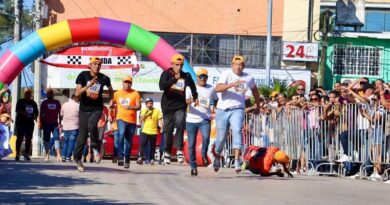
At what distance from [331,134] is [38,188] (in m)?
8.70

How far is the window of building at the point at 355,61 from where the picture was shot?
5269cm

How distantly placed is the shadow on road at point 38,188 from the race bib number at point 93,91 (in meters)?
1.41

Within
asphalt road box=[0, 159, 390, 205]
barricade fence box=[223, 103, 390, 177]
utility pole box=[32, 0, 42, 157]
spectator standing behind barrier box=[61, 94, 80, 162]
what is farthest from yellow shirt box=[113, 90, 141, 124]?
utility pole box=[32, 0, 42, 157]

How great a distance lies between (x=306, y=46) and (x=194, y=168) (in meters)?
33.6

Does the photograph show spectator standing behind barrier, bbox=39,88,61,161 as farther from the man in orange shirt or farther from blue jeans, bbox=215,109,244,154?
blue jeans, bbox=215,109,244,154

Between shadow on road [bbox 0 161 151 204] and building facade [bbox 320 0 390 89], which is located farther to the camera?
building facade [bbox 320 0 390 89]

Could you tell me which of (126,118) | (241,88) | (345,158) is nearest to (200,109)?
(241,88)

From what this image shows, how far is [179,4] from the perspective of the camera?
5256 cm

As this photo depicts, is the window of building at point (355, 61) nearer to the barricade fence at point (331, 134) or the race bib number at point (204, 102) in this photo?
the barricade fence at point (331, 134)

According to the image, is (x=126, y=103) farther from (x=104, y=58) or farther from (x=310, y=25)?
(x=310, y=25)

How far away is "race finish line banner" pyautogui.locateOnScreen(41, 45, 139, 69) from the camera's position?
33594 mm

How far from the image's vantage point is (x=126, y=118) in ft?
68.1

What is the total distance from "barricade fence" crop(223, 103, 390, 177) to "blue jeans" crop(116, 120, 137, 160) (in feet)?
10.9

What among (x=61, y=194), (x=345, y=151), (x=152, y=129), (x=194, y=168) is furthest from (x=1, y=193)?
(x=152, y=129)
